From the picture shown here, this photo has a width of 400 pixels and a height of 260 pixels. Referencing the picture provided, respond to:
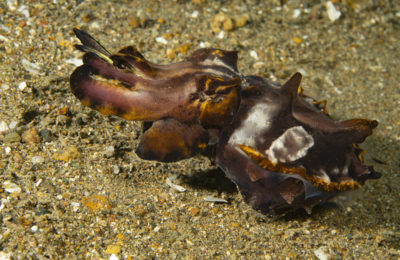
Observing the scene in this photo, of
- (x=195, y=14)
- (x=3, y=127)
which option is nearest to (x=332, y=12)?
(x=195, y=14)

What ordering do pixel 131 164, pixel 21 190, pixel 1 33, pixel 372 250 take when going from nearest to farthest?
pixel 21 190, pixel 372 250, pixel 131 164, pixel 1 33

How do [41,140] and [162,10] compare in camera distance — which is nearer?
[41,140]

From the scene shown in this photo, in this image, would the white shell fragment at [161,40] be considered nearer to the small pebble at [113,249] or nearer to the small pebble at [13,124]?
the small pebble at [13,124]

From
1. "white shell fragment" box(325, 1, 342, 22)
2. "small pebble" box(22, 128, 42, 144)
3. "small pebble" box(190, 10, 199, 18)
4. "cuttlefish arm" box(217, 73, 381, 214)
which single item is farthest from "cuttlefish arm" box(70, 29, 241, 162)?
"white shell fragment" box(325, 1, 342, 22)

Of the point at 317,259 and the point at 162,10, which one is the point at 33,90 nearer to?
the point at 162,10

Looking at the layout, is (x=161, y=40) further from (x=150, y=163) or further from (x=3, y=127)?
(x=3, y=127)

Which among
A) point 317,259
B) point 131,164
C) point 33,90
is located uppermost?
point 33,90

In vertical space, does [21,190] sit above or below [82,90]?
below

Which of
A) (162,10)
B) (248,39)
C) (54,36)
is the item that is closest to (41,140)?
(54,36)
